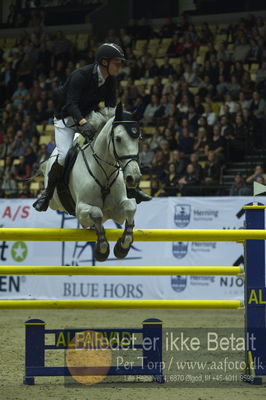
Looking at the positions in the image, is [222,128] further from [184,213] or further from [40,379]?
[40,379]

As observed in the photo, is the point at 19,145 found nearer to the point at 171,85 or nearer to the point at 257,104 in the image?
the point at 171,85

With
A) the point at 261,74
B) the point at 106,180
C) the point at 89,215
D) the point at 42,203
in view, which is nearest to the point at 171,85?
the point at 261,74

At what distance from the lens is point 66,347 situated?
6.82 meters

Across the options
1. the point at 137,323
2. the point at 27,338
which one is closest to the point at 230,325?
the point at 137,323

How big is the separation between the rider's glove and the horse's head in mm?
372

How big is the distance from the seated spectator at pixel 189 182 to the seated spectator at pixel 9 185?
382 centimetres

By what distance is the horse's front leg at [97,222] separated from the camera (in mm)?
6289

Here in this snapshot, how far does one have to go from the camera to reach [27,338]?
682cm

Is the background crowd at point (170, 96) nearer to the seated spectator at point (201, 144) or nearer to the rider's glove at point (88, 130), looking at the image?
the seated spectator at point (201, 144)

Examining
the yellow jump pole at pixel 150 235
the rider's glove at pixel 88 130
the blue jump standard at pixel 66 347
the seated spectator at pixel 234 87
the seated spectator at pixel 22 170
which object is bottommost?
the blue jump standard at pixel 66 347

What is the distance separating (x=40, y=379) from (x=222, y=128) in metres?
9.91

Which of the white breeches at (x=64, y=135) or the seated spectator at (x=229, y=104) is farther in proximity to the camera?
the seated spectator at (x=229, y=104)

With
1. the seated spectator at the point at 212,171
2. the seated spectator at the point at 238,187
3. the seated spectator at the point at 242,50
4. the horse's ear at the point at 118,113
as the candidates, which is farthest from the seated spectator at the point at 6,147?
Answer: the horse's ear at the point at 118,113

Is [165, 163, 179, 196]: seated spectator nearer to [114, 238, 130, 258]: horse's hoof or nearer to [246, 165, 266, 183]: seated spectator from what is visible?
[246, 165, 266, 183]: seated spectator
